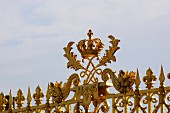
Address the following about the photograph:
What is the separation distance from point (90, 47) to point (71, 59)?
1.25 ft

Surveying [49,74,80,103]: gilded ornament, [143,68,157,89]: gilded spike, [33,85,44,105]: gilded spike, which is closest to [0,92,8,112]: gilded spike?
[33,85,44,105]: gilded spike

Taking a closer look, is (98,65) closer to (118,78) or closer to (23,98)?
(118,78)

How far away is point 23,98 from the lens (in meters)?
11.2

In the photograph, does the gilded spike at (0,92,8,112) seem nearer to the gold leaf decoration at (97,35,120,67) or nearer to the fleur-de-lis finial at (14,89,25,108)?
Result: the fleur-de-lis finial at (14,89,25,108)

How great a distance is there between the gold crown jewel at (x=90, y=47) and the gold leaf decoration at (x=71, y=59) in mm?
145

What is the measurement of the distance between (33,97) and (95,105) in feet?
3.90

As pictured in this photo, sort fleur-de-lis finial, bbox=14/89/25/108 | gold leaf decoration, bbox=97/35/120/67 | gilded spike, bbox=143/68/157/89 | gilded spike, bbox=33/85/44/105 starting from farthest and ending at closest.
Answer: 1. fleur-de-lis finial, bbox=14/89/25/108
2. gilded spike, bbox=33/85/44/105
3. gold leaf decoration, bbox=97/35/120/67
4. gilded spike, bbox=143/68/157/89

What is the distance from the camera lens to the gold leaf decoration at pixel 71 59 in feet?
34.2

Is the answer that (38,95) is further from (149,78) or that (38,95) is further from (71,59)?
(149,78)

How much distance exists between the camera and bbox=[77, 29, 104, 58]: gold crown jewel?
33.6 ft

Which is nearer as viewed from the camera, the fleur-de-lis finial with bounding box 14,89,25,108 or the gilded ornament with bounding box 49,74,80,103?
the gilded ornament with bounding box 49,74,80,103

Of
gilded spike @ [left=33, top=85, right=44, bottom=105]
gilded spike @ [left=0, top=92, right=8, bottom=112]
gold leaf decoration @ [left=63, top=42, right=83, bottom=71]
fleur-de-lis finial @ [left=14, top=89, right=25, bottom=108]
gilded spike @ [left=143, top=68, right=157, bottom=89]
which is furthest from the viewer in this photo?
gilded spike @ [left=0, top=92, right=8, bottom=112]

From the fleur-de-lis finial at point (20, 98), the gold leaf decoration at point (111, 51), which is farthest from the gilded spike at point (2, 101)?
the gold leaf decoration at point (111, 51)

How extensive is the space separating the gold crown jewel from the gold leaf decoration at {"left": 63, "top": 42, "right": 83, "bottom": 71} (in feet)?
0.48
